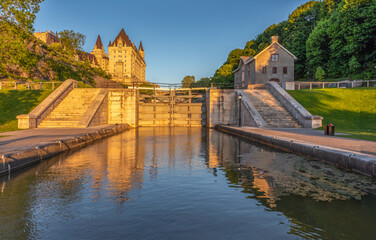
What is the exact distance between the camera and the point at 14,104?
77.6ft

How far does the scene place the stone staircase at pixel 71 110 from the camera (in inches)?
822

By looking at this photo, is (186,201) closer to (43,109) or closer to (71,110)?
(43,109)

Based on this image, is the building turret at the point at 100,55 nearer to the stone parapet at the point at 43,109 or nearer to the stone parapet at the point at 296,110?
the stone parapet at the point at 43,109

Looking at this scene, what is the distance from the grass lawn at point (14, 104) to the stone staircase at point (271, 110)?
19.3 metres

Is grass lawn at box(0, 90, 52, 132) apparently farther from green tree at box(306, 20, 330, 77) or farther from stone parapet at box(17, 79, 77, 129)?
green tree at box(306, 20, 330, 77)

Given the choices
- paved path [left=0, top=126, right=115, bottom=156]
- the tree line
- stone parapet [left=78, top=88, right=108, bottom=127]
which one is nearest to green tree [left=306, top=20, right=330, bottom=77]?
the tree line

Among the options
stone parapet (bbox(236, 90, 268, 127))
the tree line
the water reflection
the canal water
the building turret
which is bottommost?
the canal water

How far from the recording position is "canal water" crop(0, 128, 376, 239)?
413 centimetres

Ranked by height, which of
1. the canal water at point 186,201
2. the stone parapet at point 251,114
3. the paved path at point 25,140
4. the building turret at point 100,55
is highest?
the building turret at point 100,55

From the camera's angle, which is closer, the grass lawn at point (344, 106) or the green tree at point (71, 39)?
the grass lawn at point (344, 106)

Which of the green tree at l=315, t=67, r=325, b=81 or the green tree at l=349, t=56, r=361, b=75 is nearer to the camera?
the green tree at l=349, t=56, r=361, b=75

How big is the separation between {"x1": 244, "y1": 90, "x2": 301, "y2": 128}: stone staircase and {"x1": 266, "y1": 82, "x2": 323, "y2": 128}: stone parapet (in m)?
0.37

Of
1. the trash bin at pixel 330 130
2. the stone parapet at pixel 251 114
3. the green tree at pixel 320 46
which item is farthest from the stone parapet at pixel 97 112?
the green tree at pixel 320 46

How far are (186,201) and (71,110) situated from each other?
21.2m
